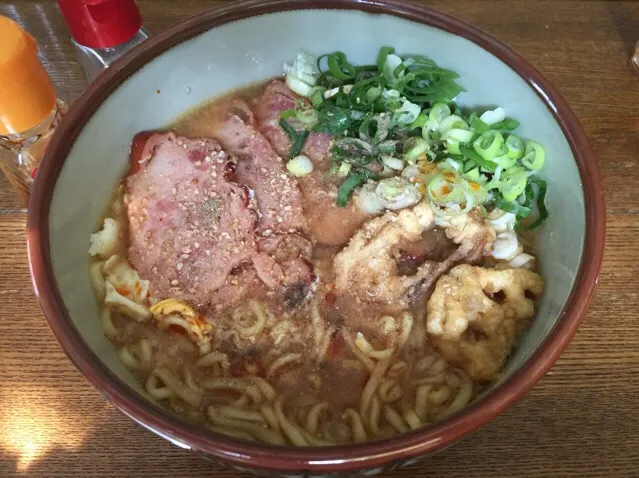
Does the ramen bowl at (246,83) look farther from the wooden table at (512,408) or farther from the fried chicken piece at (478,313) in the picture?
the wooden table at (512,408)

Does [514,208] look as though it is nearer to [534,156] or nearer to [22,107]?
[534,156]

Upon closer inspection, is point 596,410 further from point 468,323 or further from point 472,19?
point 472,19

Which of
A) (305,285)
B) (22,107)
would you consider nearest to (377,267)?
(305,285)

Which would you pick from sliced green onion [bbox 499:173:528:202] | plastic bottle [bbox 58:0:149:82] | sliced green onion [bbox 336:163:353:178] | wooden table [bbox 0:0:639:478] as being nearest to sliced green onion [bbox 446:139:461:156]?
sliced green onion [bbox 499:173:528:202]

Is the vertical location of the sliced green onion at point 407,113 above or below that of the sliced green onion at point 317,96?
below

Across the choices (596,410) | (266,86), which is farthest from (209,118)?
(596,410)

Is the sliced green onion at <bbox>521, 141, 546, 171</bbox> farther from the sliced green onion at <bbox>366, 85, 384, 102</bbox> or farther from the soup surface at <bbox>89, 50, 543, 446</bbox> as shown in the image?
the sliced green onion at <bbox>366, 85, 384, 102</bbox>

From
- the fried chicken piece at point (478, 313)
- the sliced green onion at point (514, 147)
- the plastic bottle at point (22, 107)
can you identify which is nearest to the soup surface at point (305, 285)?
the fried chicken piece at point (478, 313)
